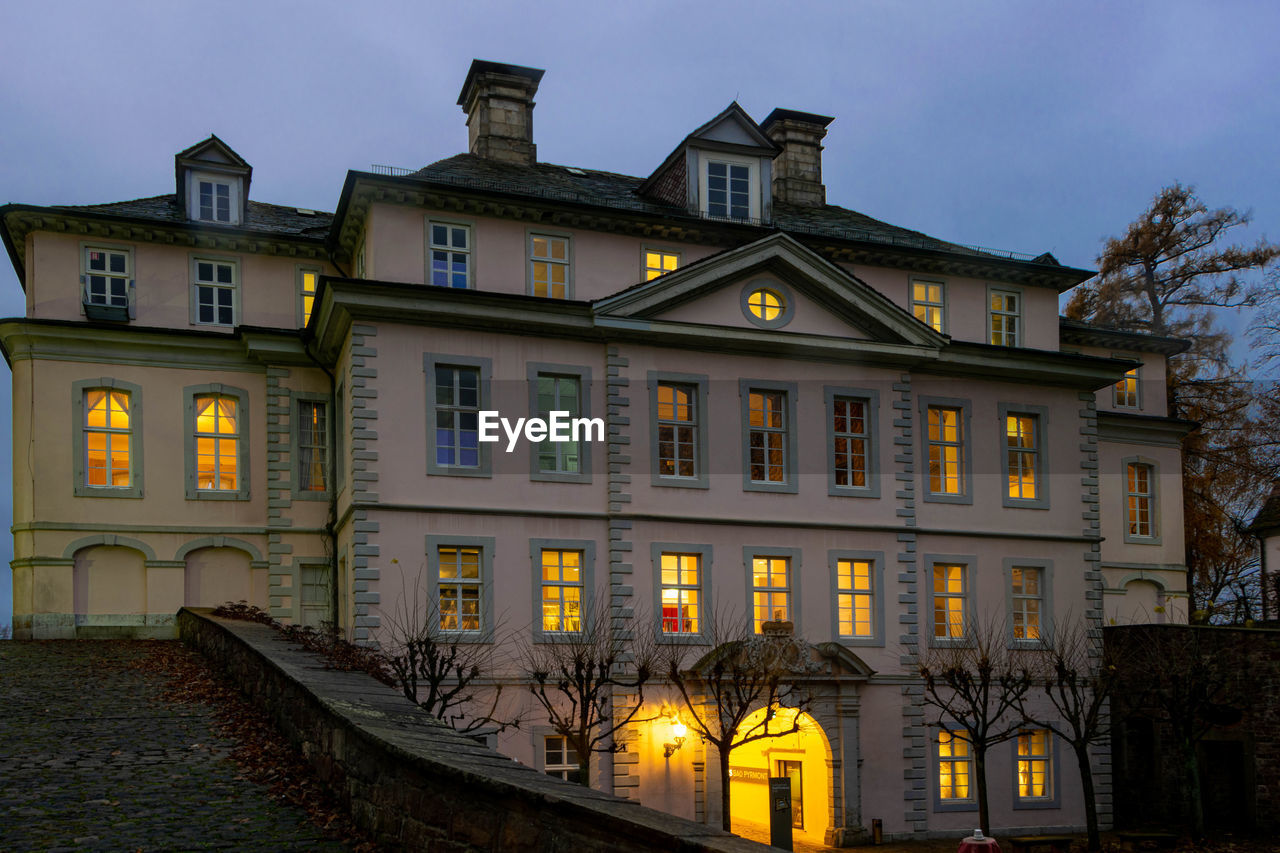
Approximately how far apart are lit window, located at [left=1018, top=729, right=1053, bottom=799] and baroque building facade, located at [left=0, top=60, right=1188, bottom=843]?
7 cm

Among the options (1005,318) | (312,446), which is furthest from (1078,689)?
(312,446)

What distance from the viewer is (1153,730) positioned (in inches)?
1281

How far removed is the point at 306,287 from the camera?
31.6 metres

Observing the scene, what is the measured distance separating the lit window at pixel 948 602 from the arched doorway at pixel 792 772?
4.06 metres

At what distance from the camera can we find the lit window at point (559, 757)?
26125 millimetres

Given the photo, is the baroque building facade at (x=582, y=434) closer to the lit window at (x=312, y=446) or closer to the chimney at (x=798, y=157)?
the lit window at (x=312, y=446)

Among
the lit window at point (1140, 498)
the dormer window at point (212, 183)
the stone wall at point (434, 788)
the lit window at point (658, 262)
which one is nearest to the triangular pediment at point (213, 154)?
the dormer window at point (212, 183)

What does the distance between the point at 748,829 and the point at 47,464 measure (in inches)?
684

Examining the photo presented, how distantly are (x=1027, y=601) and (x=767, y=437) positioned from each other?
7.95 meters

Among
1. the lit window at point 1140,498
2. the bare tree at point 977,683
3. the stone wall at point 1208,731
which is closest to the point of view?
the bare tree at point 977,683

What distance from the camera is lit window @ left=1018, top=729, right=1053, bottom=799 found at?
3059 centimetres

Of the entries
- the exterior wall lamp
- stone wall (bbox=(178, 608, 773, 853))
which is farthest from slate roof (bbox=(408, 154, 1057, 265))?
stone wall (bbox=(178, 608, 773, 853))

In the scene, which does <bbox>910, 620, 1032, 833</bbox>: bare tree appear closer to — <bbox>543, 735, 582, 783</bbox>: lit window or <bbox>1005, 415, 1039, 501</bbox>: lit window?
<bbox>1005, 415, 1039, 501</bbox>: lit window

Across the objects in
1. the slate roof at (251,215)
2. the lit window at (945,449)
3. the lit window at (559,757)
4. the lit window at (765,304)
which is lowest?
the lit window at (559,757)
